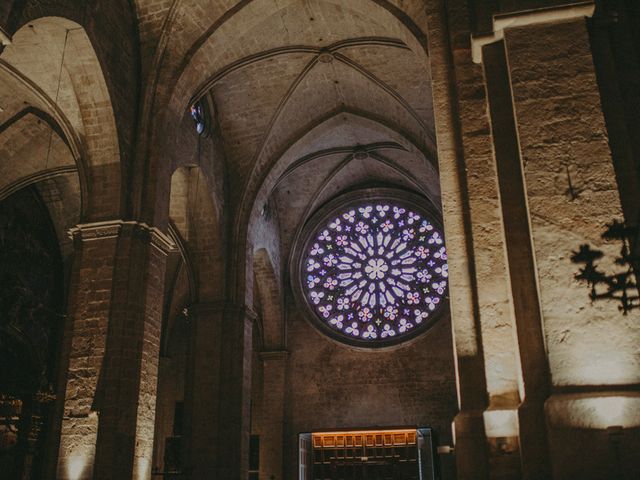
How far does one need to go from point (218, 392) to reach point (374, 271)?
630cm

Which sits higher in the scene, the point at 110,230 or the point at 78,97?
the point at 78,97

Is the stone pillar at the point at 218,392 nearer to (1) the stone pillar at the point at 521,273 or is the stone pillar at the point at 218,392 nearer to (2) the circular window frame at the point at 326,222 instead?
(2) the circular window frame at the point at 326,222

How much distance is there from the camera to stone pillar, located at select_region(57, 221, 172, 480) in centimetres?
828

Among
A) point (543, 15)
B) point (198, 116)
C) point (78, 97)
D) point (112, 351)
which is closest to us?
point (543, 15)

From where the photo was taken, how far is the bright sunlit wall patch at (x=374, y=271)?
16594mm

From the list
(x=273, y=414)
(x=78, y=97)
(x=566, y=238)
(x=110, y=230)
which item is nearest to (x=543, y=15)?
(x=566, y=238)

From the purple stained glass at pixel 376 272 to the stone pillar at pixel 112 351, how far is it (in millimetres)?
8017

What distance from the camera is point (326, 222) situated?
18078 millimetres

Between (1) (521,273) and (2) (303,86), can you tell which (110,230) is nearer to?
(2) (303,86)

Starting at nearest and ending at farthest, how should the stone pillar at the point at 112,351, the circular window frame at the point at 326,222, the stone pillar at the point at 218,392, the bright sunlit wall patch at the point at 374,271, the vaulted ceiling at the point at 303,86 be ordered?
the stone pillar at the point at 112,351, the vaulted ceiling at the point at 303,86, the stone pillar at the point at 218,392, the circular window frame at the point at 326,222, the bright sunlit wall patch at the point at 374,271

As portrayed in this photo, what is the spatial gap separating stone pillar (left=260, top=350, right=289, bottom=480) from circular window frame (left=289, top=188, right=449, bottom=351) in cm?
134

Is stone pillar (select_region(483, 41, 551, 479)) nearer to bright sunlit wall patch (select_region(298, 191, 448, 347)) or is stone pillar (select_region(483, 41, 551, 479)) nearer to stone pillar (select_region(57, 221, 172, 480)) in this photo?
stone pillar (select_region(57, 221, 172, 480))

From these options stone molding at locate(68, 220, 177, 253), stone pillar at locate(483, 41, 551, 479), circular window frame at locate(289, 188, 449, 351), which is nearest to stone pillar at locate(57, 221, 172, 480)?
stone molding at locate(68, 220, 177, 253)

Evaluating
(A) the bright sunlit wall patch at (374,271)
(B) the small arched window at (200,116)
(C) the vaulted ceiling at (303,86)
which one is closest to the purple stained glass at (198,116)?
(B) the small arched window at (200,116)
